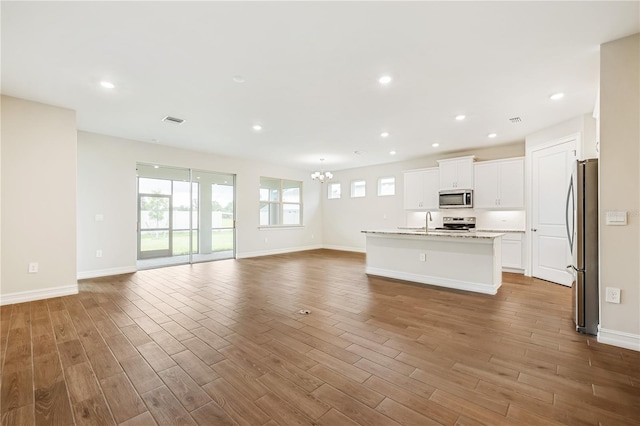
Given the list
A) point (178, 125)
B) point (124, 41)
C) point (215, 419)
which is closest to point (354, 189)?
point (178, 125)

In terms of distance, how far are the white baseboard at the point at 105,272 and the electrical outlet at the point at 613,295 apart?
7348 mm

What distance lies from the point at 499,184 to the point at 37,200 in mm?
8162

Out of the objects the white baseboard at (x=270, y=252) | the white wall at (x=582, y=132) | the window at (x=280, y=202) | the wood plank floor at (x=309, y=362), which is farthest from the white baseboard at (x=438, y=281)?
the window at (x=280, y=202)

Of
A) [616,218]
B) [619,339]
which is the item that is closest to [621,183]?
[616,218]

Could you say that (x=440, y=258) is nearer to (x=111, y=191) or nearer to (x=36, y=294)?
(x=36, y=294)

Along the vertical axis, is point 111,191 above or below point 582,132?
below

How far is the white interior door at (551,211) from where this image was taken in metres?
4.58

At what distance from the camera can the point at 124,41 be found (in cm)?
244

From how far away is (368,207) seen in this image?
28.5ft

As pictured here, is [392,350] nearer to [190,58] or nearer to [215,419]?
[215,419]

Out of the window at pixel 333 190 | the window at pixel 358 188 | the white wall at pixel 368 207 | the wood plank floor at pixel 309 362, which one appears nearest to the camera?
the wood plank floor at pixel 309 362

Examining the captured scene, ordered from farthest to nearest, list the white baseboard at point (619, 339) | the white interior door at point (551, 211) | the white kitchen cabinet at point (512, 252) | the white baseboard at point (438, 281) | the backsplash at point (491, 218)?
the backsplash at point (491, 218)
the white kitchen cabinet at point (512, 252)
the white interior door at point (551, 211)
the white baseboard at point (438, 281)
the white baseboard at point (619, 339)

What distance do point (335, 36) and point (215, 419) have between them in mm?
2970

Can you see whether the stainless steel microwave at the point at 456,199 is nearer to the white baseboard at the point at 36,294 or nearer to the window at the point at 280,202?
the window at the point at 280,202
